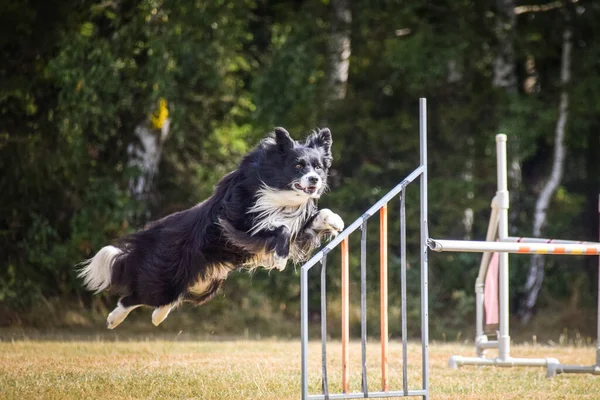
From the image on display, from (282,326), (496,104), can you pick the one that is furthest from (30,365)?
(496,104)

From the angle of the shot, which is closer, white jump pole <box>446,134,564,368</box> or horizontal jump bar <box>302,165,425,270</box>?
horizontal jump bar <box>302,165,425,270</box>

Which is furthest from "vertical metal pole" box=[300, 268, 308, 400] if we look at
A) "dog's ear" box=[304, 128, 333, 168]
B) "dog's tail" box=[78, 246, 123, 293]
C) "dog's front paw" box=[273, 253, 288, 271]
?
"dog's tail" box=[78, 246, 123, 293]

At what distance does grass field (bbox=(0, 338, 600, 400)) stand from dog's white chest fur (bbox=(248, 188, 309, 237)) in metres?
1.02

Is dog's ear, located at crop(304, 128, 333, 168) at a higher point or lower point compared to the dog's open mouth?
higher

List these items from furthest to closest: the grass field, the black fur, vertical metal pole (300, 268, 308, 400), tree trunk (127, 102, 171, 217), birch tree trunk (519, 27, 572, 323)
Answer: tree trunk (127, 102, 171, 217) < birch tree trunk (519, 27, 572, 323) < the black fur < the grass field < vertical metal pole (300, 268, 308, 400)

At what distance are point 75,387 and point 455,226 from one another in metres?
7.92

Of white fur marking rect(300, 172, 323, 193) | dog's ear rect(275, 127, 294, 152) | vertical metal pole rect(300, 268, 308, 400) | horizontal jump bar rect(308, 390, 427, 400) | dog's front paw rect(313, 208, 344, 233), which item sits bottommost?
horizontal jump bar rect(308, 390, 427, 400)

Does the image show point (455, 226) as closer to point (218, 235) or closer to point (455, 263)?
point (455, 263)

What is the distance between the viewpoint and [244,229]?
18.9 ft

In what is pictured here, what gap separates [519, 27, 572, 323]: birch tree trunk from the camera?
39.5ft

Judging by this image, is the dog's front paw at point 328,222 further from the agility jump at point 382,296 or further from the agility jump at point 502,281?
the agility jump at point 502,281

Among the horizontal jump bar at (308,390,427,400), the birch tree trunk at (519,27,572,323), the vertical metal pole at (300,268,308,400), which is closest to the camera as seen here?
the vertical metal pole at (300,268,308,400)

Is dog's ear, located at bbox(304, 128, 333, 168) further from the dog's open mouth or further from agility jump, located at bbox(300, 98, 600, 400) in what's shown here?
agility jump, located at bbox(300, 98, 600, 400)

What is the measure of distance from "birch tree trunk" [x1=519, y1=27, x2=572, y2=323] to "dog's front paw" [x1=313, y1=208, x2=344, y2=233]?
7.04 m
